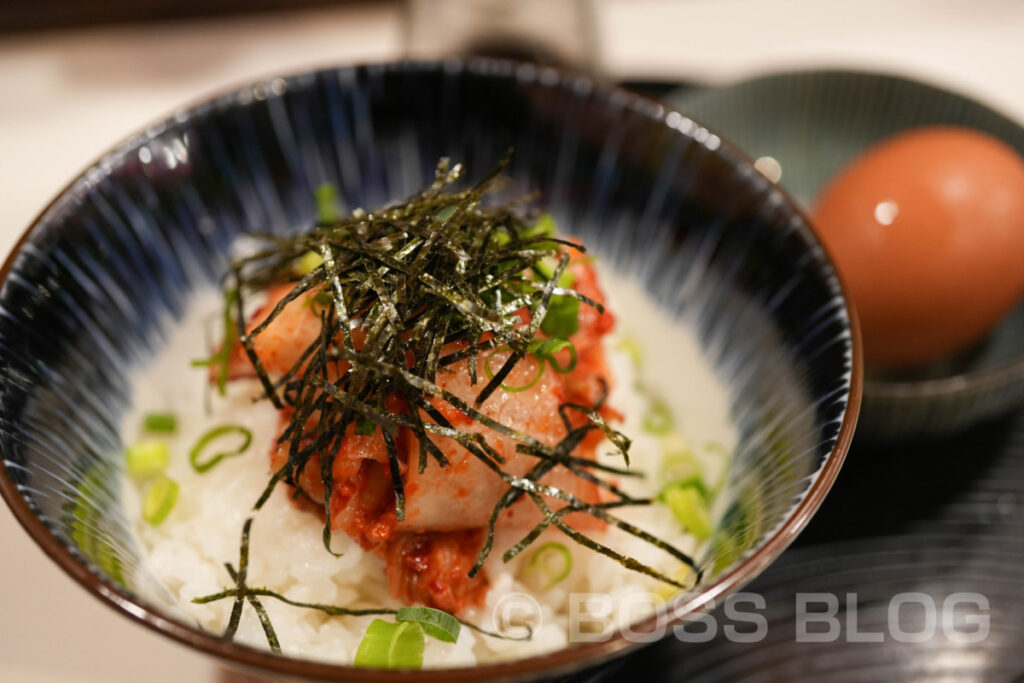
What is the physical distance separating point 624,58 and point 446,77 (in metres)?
1.59

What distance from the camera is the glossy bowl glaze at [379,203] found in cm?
134

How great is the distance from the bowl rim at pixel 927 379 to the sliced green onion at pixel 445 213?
3.65 feet

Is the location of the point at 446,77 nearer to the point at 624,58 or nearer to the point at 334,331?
the point at 334,331

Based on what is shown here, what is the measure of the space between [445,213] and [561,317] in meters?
0.34

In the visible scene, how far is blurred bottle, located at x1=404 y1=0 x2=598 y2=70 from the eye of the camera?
10.3 ft

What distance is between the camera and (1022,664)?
1774mm

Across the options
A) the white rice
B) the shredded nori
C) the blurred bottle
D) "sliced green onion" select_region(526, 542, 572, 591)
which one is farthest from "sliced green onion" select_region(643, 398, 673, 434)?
the blurred bottle

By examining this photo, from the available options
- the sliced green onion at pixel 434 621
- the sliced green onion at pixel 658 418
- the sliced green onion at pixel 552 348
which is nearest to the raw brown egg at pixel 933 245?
the sliced green onion at pixel 658 418

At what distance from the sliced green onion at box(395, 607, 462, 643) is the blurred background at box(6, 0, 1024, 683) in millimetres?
1253

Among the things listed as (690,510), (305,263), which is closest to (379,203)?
(305,263)

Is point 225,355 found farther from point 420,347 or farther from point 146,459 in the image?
point 420,347

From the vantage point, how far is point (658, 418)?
1.94 m

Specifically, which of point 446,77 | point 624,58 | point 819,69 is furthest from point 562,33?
point 446,77

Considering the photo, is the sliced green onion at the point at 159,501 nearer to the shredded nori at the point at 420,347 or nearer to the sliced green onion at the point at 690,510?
the shredded nori at the point at 420,347
